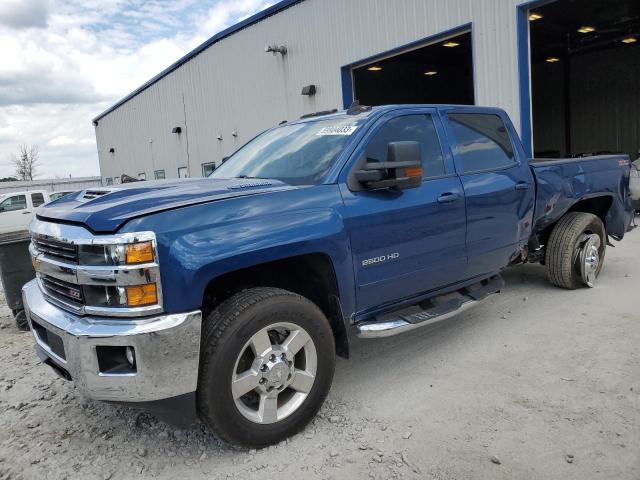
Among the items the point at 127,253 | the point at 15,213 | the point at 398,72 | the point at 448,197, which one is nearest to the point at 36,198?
the point at 15,213

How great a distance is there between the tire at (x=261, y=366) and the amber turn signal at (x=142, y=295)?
35 centimetres

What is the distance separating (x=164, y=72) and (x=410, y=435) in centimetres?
2360

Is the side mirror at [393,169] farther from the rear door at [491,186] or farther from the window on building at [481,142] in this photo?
the window on building at [481,142]

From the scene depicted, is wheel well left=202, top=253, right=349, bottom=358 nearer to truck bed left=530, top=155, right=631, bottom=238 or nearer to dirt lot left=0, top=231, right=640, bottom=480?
dirt lot left=0, top=231, right=640, bottom=480

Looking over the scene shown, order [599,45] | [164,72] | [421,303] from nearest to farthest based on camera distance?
[421,303] < [599,45] < [164,72]

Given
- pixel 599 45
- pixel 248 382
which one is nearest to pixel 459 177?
pixel 248 382

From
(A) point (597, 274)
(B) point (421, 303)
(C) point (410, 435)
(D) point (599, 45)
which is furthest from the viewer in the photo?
(D) point (599, 45)

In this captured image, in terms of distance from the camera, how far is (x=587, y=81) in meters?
23.0

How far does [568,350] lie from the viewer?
162 inches

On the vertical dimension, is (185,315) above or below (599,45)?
below

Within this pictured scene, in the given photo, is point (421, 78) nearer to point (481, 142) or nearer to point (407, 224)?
point (481, 142)

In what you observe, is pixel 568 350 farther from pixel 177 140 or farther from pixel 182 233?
pixel 177 140

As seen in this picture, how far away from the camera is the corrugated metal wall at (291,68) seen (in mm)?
9820

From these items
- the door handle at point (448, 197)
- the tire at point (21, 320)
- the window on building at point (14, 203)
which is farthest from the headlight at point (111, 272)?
the window on building at point (14, 203)
